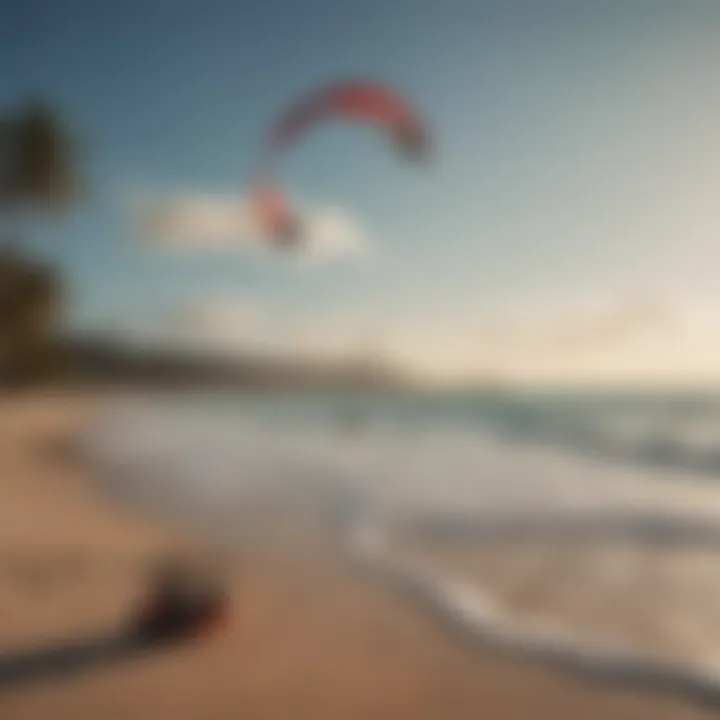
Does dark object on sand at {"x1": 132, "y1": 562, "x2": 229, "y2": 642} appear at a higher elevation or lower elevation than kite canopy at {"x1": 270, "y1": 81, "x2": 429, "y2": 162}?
lower

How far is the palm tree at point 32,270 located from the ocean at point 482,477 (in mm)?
174

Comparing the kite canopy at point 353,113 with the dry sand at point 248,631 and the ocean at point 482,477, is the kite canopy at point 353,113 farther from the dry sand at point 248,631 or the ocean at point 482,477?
the dry sand at point 248,631

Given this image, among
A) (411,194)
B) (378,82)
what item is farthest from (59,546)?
(378,82)

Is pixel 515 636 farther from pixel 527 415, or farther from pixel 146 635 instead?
pixel 146 635

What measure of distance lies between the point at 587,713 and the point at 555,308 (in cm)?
65

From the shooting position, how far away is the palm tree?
1442 mm

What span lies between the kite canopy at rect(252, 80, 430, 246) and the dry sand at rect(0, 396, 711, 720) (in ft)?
1.57

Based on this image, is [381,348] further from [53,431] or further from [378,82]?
[53,431]

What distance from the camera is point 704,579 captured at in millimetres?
1297

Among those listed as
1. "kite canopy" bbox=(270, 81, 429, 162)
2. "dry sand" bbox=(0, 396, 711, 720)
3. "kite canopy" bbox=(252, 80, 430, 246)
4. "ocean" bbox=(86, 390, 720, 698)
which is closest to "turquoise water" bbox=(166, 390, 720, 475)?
"ocean" bbox=(86, 390, 720, 698)

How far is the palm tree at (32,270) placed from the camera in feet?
4.73

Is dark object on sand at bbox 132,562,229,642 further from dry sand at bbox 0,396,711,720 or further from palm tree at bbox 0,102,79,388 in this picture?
palm tree at bbox 0,102,79,388

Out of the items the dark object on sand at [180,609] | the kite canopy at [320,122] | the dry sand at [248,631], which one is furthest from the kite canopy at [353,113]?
the dark object on sand at [180,609]

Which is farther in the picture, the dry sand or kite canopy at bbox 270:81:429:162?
kite canopy at bbox 270:81:429:162
